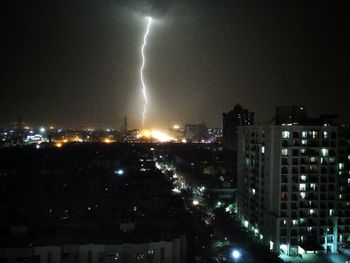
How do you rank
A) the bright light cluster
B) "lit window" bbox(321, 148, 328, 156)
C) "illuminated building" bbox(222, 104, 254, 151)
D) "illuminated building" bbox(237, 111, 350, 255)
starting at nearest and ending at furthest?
"illuminated building" bbox(237, 111, 350, 255)
"lit window" bbox(321, 148, 328, 156)
"illuminated building" bbox(222, 104, 254, 151)
the bright light cluster

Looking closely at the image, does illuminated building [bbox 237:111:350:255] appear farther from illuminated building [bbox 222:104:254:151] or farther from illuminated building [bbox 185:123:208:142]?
illuminated building [bbox 185:123:208:142]

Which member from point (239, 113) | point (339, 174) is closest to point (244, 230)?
point (339, 174)

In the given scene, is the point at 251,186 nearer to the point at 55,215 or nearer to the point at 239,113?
the point at 55,215

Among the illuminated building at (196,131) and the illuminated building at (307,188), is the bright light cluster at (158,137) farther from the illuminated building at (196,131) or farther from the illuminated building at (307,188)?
the illuminated building at (307,188)

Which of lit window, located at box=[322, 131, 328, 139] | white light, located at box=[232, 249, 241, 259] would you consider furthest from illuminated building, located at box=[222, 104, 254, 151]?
white light, located at box=[232, 249, 241, 259]

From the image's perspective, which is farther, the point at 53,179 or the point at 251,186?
the point at 53,179

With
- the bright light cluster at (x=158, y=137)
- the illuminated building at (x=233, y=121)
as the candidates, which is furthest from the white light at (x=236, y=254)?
the bright light cluster at (x=158, y=137)

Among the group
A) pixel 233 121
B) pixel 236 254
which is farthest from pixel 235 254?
pixel 233 121
